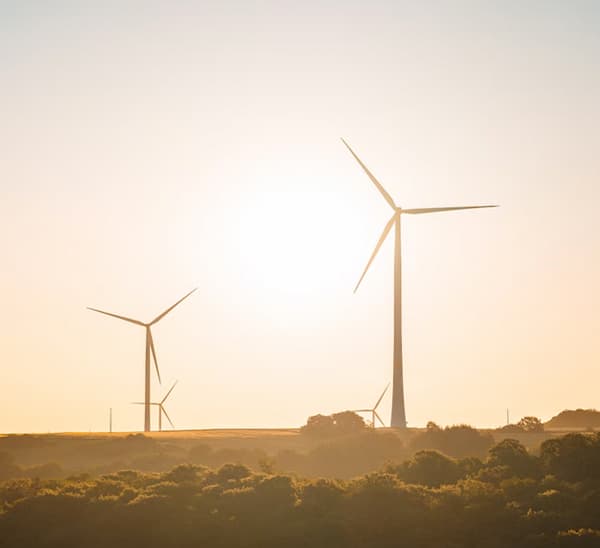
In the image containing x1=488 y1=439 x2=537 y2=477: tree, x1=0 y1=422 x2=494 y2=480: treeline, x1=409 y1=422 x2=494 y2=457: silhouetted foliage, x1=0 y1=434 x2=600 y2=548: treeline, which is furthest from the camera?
x1=409 y1=422 x2=494 y2=457: silhouetted foliage

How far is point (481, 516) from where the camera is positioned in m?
108

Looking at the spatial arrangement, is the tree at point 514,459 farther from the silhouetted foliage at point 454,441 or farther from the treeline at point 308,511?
the silhouetted foliage at point 454,441

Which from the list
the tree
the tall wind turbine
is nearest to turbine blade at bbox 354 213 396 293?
the tall wind turbine

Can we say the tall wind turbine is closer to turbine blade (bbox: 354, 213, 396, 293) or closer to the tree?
turbine blade (bbox: 354, 213, 396, 293)

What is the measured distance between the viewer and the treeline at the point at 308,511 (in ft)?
344

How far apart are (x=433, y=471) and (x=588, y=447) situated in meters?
16.7

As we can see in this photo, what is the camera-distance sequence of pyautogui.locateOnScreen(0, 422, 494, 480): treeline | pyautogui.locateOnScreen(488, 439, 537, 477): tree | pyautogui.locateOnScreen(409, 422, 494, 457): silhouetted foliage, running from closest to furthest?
pyautogui.locateOnScreen(488, 439, 537, 477): tree → pyautogui.locateOnScreen(0, 422, 494, 480): treeline → pyautogui.locateOnScreen(409, 422, 494, 457): silhouetted foliage

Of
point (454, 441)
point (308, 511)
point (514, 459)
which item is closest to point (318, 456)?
point (454, 441)

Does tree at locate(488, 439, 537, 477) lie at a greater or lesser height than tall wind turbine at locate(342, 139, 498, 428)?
lesser

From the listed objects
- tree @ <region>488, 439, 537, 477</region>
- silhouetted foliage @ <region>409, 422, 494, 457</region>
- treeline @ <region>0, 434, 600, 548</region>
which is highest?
silhouetted foliage @ <region>409, 422, 494, 457</region>

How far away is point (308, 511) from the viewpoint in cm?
10981

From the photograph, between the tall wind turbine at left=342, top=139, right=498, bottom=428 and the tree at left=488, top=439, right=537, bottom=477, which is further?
the tall wind turbine at left=342, top=139, right=498, bottom=428

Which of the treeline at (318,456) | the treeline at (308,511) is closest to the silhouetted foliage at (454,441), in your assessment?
the treeline at (318,456)

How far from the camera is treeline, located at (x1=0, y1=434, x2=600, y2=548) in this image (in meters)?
105
